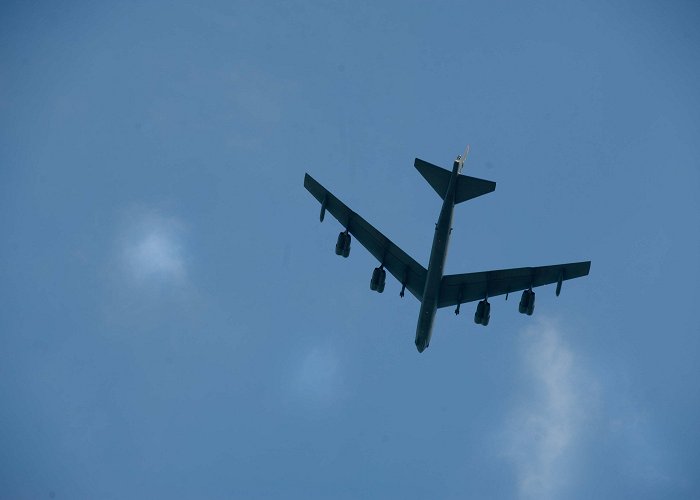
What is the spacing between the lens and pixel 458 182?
129 ft

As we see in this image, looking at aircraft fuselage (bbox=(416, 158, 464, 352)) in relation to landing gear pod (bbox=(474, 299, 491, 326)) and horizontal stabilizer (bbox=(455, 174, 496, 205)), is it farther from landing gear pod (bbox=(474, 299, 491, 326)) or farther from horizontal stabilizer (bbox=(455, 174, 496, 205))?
landing gear pod (bbox=(474, 299, 491, 326))

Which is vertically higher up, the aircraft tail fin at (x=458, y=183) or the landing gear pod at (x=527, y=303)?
the aircraft tail fin at (x=458, y=183)

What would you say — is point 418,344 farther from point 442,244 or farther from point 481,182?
A: point 481,182

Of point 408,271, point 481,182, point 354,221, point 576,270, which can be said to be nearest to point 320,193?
point 354,221

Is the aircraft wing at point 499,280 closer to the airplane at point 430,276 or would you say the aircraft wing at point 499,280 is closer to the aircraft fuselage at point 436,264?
the airplane at point 430,276

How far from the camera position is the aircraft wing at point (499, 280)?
1716 inches

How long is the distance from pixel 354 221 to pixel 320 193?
2.83m

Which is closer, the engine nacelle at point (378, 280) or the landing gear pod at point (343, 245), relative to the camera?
the landing gear pod at point (343, 245)

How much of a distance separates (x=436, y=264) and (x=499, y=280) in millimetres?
6593

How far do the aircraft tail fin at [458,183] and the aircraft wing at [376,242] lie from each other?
6.10 metres

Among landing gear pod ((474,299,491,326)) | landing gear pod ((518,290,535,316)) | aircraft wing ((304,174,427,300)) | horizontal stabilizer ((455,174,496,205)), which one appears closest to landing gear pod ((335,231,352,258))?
aircraft wing ((304,174,427,300))

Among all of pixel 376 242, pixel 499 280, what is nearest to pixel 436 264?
pixel 376 242

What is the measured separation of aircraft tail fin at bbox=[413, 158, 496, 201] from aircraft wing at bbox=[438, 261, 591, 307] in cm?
643

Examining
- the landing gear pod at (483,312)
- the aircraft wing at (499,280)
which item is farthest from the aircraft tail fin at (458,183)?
the landing gear pod at (483,312)
